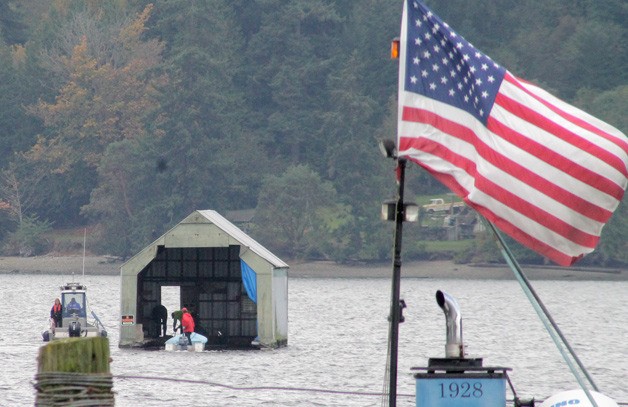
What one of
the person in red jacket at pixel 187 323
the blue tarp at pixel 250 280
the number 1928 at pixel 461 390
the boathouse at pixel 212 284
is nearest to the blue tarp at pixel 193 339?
the person in red jacket at pixel 187 323

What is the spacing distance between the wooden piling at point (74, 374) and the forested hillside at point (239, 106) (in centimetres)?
12172

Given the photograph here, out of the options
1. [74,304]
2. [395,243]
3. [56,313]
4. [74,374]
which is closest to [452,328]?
[395,243]

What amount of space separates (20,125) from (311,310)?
71.7 m

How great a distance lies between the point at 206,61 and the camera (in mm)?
144750

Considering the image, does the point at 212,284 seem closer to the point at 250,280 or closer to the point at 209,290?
the point at 209,290

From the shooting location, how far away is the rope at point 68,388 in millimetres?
9422

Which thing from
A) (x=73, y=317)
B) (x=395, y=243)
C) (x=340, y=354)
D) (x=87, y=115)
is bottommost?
(x=340, y=354)

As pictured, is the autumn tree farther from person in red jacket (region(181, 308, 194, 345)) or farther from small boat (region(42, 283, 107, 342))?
person in red jacket (region(181, 308, 194, 345))

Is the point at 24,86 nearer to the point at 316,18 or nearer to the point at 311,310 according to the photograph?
the point at 316,18

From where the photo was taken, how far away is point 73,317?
4397cm

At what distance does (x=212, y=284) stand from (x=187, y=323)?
2.32m

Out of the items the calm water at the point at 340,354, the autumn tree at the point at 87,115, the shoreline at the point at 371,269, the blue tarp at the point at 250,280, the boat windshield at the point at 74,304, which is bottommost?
the calm water at the point at 340,354

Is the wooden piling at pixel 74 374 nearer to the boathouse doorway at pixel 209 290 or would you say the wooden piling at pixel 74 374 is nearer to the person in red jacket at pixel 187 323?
the person in red jacket at pixel 187 323

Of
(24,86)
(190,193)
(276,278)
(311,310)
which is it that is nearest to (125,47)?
(24,86)
